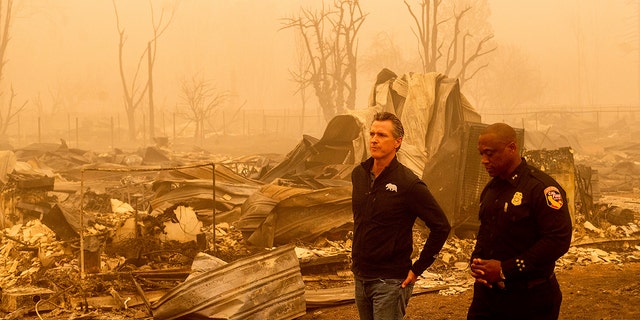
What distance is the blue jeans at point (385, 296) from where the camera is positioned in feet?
12.4

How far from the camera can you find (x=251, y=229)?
960 cm

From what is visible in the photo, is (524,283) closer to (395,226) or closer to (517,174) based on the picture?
(517,174)

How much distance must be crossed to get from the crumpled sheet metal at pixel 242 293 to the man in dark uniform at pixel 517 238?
8.47 ft

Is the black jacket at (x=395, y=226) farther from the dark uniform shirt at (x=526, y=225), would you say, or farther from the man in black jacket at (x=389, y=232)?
the dark uniform shirt at (x=526, y=225)

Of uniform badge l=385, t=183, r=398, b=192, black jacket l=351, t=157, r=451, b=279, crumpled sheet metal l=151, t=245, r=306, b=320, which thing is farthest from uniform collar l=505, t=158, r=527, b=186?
crumpled sheet metal l=151, t=245, r=306, b=320

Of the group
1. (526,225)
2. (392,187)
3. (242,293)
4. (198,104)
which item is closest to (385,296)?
(392,187)

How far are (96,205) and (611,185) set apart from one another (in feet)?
46.2

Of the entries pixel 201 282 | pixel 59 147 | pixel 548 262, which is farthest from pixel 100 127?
pixel 548 262

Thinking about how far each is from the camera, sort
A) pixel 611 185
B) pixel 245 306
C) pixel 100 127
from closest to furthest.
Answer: pixel 245 306 → pixel 611 185 → pixel 100 127

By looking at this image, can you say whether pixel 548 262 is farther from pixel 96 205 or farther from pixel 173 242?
pixel 96 205

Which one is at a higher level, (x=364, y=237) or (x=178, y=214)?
(x=364, y=237)

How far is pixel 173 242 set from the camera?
895cm

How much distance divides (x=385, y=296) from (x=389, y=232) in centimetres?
37

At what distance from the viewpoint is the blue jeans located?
3.79 meters
